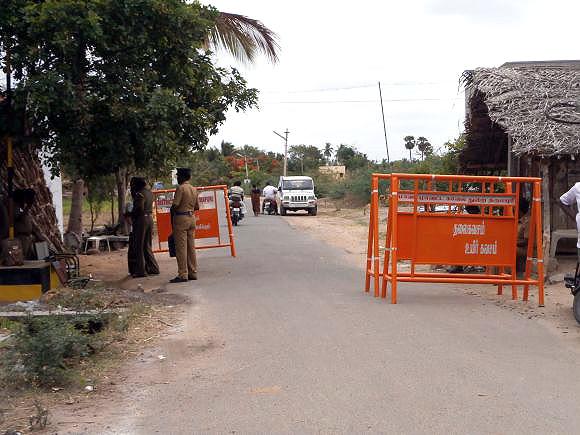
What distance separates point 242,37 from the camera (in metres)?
18.3

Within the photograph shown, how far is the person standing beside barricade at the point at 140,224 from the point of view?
13.3 metres

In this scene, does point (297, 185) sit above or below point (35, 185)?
below

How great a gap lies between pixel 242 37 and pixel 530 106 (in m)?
8.29

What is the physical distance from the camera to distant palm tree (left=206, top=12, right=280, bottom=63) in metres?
18.1

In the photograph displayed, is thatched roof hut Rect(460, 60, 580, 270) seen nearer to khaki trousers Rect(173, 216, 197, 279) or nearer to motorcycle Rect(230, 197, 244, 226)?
khaki trousers Rect(173, 216, 197, 279)

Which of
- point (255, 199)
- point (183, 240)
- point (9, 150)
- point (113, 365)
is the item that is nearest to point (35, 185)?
point (9, 150)

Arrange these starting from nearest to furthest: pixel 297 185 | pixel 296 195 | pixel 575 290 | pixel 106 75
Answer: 1. pixel 575 290
2. pixel 106 75
3. pixel 296 195
4. pixel 297 185

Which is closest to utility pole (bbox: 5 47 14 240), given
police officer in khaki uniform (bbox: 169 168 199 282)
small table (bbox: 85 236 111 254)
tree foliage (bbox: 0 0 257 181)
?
tree foliage (bbox: 0 0 257 181)

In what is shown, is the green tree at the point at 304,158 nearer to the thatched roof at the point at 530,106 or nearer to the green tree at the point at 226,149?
the green tree at the point at 226,149

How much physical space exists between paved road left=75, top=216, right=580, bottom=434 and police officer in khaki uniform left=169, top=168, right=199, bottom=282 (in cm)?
178

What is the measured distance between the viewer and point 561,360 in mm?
7082

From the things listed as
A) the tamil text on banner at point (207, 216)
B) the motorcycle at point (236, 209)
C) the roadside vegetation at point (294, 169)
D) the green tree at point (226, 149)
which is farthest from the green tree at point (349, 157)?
the tamil text on banner at point (207, 216)

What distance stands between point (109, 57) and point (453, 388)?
7.80 m

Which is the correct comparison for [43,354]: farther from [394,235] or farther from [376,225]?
[376,225]
